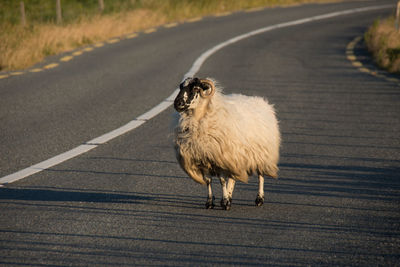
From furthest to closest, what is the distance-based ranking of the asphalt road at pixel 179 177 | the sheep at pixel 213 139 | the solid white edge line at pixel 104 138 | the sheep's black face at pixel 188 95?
the solid white edge line at pixel 104 138 < the sheep at pixel 213 139 < the sheep's black face at pixel 188 95 < the asphalt road at pixel 179 177

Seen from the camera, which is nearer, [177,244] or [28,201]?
[177,244]

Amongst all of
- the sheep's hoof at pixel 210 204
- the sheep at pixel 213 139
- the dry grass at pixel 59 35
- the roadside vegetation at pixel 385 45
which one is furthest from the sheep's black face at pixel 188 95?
the dry grass at pixel 59 35

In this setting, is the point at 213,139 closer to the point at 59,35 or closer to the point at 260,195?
the point at 260,195

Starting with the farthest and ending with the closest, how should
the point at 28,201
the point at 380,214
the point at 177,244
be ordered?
the point at 28,201, the point at 380,214, the point at 177,244

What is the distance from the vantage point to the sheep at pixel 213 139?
22.3ft

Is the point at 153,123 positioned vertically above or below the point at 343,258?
below

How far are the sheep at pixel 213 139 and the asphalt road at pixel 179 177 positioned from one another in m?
0.39

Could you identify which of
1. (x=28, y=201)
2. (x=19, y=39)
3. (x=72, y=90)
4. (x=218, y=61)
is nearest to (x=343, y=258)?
(x=28, y=201)

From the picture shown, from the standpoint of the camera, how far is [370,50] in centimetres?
1944

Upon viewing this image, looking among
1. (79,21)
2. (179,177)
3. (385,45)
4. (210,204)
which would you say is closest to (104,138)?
(179,177)

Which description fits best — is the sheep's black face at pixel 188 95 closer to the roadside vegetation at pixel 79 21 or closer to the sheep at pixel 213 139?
the sheep at pixel 213 139

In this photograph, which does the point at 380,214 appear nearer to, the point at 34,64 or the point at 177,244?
the point at 177,244

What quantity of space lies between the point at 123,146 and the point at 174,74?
6.24m

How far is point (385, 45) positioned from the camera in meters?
18.5
